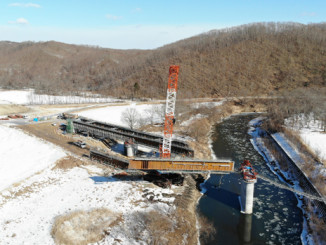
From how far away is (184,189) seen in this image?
32.3 metres

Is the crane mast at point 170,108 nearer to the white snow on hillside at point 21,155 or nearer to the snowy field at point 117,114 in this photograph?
the white snow on hillside at point 21,155

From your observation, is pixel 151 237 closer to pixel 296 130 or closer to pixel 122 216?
pixel 122 216

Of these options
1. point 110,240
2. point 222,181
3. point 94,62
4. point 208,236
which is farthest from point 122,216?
point 94,62

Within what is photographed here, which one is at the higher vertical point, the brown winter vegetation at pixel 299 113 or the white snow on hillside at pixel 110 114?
the brown winter vegetation at pixel 299 113

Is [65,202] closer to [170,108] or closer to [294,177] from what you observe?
[170,108]

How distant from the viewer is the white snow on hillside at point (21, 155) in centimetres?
3384

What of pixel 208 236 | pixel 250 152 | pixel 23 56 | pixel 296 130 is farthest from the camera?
pixel 23 56

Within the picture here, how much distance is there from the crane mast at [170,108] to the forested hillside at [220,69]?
67.5 meters

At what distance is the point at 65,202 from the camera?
93.7ft

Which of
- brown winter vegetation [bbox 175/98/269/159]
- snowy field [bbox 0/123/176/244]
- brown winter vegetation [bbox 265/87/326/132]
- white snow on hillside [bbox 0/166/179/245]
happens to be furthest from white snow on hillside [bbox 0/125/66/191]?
brown winter vegetation [bbox 265/87/326/132]

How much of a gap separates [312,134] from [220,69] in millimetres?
76082

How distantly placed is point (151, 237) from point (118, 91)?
322 feet

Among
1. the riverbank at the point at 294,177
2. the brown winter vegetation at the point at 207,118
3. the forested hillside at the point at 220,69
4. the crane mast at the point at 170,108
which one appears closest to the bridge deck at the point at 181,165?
the crane mast at the point at 170,108

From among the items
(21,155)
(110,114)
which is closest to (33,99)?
(110,114)
